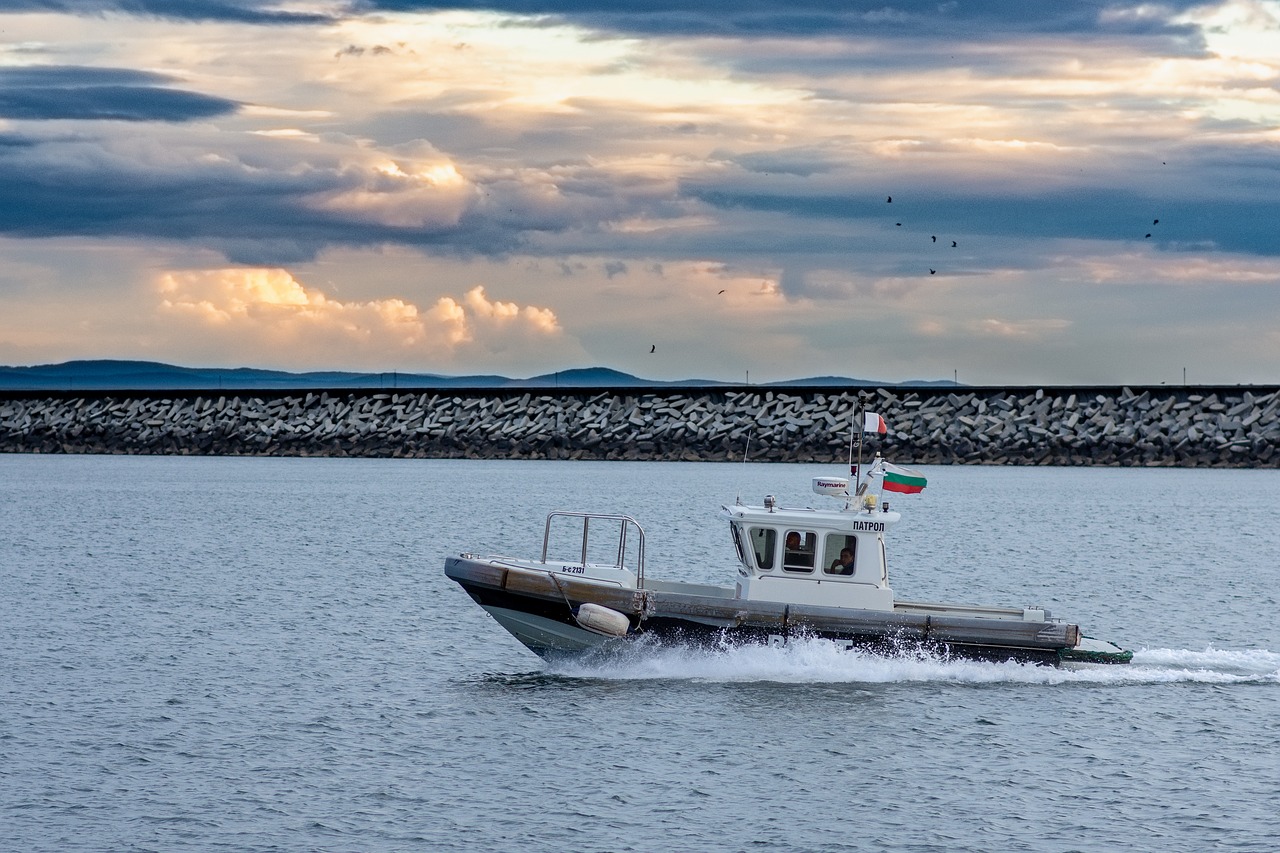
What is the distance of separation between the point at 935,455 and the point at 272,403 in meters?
46.0

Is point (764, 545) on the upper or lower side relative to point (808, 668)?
upper

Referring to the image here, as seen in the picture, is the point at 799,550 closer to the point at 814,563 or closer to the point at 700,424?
the point at 814,563

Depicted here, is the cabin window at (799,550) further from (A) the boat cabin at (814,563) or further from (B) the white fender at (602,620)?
(B) the white fender at (602,620)

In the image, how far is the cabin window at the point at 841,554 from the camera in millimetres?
21750

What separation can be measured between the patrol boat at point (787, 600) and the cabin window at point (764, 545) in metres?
0.01

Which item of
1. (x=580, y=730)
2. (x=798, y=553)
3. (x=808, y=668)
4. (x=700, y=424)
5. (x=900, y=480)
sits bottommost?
(x=580, y=730)

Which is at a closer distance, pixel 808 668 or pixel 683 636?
pixel 808 668

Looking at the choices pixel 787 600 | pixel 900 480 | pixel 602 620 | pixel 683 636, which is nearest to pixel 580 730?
pixel 602 620

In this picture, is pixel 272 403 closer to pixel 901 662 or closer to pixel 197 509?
pixel 197 509

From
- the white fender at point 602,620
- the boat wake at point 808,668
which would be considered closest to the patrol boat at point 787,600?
the white fender at point 602,620

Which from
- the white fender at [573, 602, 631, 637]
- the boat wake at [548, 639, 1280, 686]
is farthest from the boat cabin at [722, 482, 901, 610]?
the white fender at [573, 602, 631, 637]

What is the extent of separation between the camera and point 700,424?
9762cm

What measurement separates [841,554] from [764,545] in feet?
3.51

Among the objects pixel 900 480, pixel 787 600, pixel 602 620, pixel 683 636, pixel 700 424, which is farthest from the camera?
pixel 700 424
